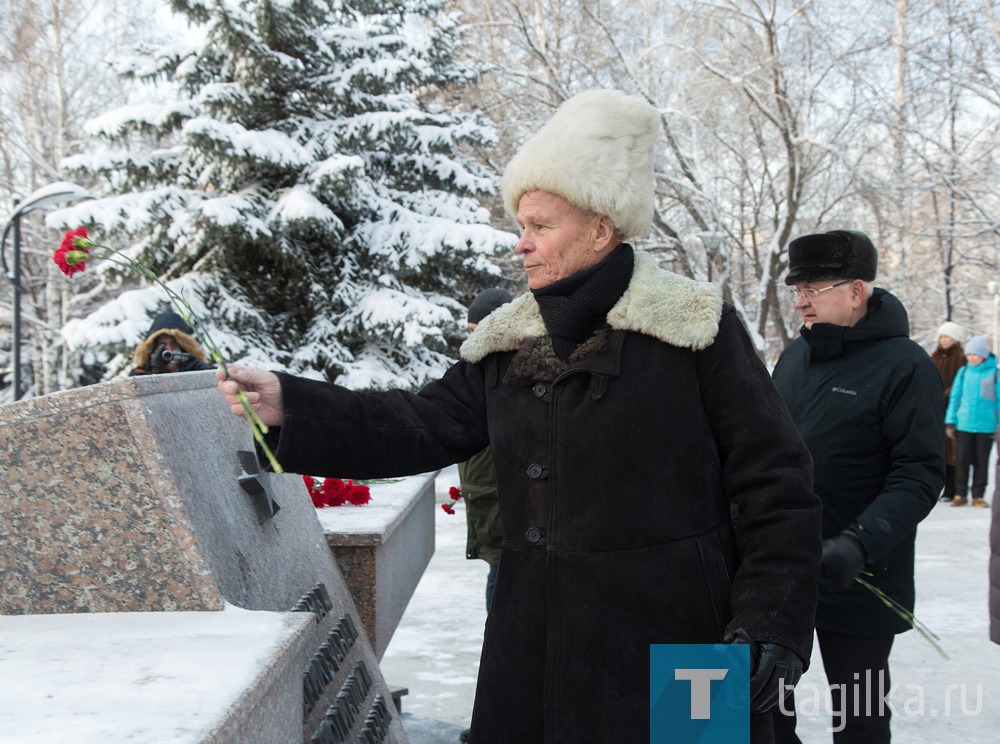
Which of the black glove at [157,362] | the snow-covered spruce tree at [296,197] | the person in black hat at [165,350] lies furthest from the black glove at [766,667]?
the snow-covered spruce tree at [296,197]

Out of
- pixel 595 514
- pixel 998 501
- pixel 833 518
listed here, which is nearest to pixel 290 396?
pixel 595 514

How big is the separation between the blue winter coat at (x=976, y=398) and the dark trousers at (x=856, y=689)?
782 centimetres

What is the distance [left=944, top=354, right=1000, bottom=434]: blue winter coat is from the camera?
9680 millimetres

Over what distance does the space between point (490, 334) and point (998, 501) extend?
229 cm

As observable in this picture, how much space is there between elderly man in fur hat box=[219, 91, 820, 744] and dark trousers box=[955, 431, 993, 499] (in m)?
8.97

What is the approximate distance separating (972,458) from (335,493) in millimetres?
8310

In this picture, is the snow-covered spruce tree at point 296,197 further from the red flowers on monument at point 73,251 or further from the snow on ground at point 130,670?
the snow on ground at point 130,670

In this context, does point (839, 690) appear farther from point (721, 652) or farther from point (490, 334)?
point (490, 334)

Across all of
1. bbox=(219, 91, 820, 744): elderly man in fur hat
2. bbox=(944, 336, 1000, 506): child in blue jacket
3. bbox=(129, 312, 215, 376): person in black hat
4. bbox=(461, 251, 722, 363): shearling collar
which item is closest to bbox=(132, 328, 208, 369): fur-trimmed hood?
bbox=(129, 312, 215, 376): person in black hat

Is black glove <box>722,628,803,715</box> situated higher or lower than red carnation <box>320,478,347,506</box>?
higher

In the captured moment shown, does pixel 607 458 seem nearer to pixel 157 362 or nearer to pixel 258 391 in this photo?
pixel 258 391

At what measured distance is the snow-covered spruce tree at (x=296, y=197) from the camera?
1193cm

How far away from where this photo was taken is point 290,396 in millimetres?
1978

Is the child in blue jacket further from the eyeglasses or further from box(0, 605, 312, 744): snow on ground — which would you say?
box(0, 605, 312, 744): snow on ground
